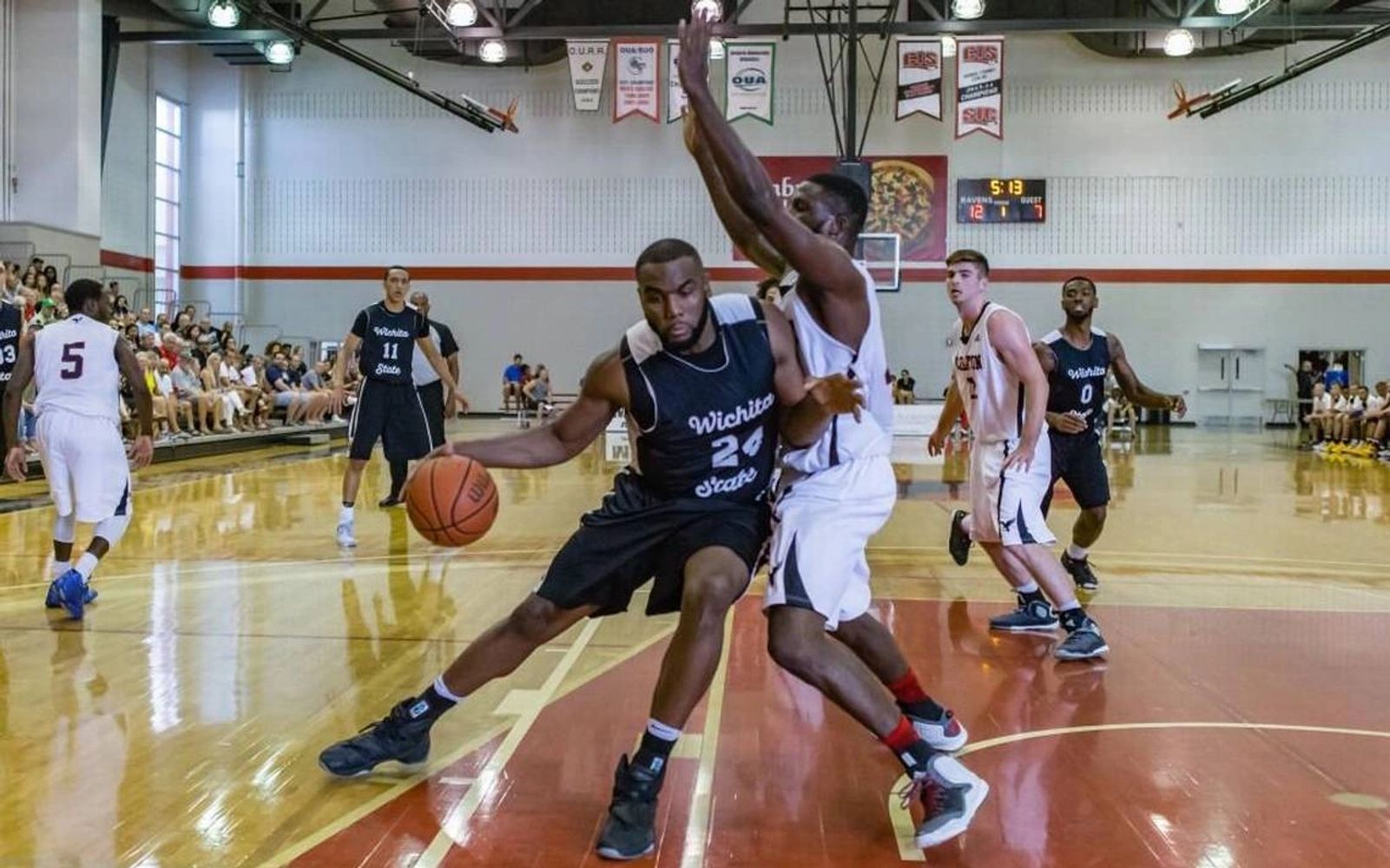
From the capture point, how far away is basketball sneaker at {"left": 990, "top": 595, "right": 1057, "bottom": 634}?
5.21m

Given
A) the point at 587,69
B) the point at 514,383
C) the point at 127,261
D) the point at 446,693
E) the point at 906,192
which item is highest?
the point at 587,69

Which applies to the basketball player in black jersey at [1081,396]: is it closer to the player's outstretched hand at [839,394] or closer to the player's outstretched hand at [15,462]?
the player's outstretched hand at [839,394]

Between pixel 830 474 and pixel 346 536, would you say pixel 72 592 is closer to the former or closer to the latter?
pixel 346 536

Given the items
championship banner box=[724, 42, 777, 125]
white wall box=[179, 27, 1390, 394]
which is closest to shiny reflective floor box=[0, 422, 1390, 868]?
championship banner box=[724, 42, 777, 125]

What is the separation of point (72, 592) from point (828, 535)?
12.8 feet

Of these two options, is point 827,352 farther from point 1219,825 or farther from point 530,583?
point 530,583

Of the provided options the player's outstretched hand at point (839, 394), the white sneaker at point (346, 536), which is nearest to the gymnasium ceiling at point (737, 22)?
the white sneaker at point (346, 536)

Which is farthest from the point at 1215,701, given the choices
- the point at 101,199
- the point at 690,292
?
the point at 101,199

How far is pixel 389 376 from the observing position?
26.5ft

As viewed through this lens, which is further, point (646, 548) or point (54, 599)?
point (54, 599)

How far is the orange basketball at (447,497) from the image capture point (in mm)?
3100

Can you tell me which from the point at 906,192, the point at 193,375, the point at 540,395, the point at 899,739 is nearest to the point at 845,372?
the point at 899,739

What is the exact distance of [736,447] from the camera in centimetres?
301

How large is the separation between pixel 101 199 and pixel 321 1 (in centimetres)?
716
